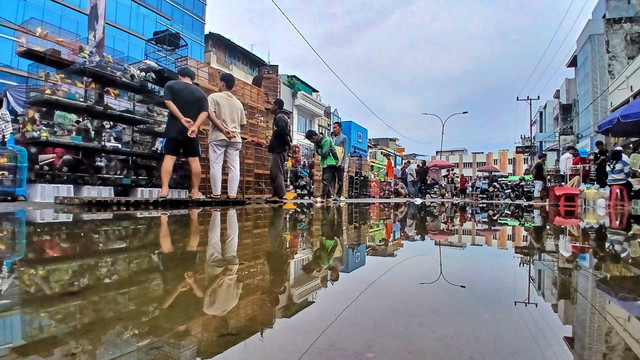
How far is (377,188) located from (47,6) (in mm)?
20083

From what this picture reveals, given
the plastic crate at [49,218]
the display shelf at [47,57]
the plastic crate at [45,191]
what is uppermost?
the display shelf at [47,57]

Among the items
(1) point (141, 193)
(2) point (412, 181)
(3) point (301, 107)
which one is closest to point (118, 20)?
(3) point (301, 107)

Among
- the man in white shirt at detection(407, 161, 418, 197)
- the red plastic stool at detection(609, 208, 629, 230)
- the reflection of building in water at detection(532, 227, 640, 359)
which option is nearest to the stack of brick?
the red plastic stool at detection(609, 208, 629, 230)

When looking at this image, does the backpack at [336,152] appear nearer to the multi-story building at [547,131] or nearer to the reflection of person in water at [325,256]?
the reflection of person in water at [325,256]

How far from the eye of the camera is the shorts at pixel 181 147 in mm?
5121

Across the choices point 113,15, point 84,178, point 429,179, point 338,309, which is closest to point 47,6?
point 113,15

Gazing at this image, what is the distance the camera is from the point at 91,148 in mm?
7406

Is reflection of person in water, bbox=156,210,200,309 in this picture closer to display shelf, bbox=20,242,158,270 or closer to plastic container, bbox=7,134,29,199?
display shelf, bbox=20,242,158,270

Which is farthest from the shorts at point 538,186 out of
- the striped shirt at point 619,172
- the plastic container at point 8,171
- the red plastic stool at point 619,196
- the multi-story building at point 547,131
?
the multi-story building at point 547,131

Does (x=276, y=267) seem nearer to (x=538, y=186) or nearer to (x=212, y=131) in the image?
(x=212, y=131)

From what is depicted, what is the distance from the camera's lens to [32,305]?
1053 mm

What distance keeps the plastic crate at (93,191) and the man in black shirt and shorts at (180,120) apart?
3.17 metres

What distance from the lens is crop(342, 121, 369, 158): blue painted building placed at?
4319 centimetres

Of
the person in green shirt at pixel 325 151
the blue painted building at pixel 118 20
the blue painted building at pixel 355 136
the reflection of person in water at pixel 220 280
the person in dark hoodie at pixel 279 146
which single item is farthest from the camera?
the blue painted building at pixel 355 136
